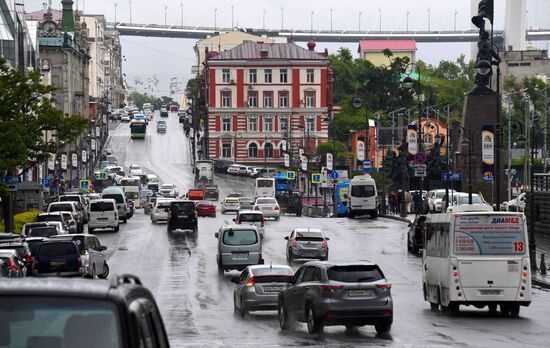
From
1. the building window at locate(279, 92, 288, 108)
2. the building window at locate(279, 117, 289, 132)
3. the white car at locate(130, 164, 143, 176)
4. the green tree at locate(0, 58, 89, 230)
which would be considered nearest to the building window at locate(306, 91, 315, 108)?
the building window at locate(279, 92, 288, 108)

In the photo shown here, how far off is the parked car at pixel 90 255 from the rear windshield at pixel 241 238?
4239 millimetres

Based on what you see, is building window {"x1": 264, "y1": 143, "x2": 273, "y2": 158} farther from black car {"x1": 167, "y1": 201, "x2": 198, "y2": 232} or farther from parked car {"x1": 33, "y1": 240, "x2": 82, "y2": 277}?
parked car {"x1": 33, "y1": 240, "x2": 82, "y2": 277}

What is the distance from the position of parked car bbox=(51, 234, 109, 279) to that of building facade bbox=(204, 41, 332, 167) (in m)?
115

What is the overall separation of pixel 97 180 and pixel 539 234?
223 feet

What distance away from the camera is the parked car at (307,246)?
4966cm

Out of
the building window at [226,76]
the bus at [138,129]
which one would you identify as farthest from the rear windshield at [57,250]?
the bus at [138,129]

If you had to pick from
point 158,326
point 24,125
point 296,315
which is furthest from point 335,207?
point 158,326

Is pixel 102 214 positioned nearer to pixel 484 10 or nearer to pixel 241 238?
pixel 241 238

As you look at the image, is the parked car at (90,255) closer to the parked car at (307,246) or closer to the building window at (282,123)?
the parked car at (307,246)

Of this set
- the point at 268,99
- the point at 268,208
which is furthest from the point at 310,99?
the point at 268,208

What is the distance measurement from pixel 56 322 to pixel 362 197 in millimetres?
75137

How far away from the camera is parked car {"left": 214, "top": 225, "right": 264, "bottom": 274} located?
45.8 metres

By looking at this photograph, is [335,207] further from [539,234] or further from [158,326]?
[158,326]

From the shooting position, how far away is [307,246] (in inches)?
1961
